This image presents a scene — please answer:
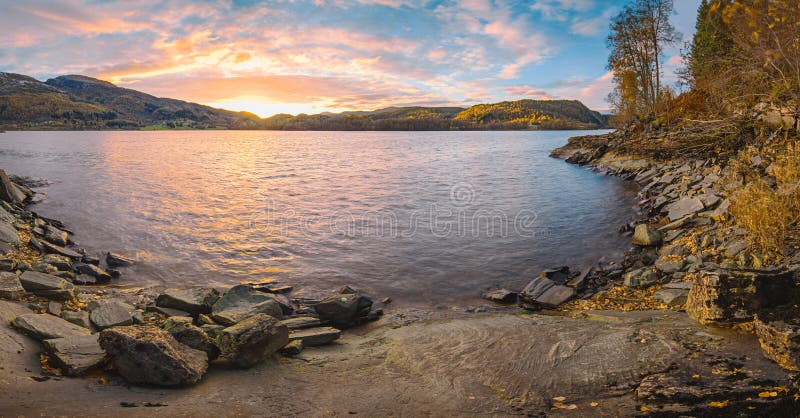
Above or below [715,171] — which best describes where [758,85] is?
above

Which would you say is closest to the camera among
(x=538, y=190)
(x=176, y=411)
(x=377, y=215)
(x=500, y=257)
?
(x=176, y=411)

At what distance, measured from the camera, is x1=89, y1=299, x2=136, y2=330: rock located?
25.0 feet

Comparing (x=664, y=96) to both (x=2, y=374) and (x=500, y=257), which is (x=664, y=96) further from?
(x=2, y=374)

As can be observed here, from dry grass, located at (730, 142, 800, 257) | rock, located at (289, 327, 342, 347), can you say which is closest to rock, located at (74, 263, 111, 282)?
rock, located at (289, 327, 342, 347)

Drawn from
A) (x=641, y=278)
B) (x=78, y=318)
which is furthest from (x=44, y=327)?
(x=641, y=278)

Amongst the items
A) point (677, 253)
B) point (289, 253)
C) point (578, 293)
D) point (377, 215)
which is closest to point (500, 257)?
point (578, 293)

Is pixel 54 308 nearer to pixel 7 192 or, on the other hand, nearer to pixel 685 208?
pixel 7 192

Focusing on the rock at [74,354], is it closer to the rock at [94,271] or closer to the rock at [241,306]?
the rock at [241,306]

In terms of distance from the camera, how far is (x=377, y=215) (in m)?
21.6

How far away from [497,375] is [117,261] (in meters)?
12.8

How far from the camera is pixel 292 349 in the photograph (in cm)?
686

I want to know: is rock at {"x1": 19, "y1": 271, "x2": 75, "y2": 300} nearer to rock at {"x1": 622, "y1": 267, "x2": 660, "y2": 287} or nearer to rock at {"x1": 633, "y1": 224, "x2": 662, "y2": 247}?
rock at {"x1": 622, "y1": 267, "x2": 660, "y2": 287}

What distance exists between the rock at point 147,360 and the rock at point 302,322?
9.39ft

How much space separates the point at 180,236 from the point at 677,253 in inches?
687
